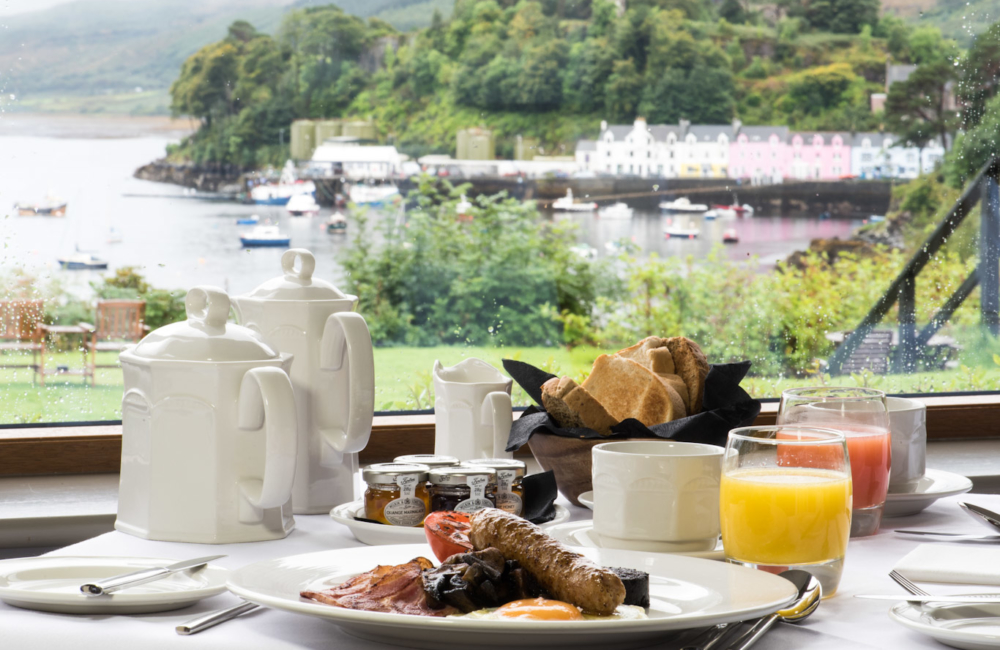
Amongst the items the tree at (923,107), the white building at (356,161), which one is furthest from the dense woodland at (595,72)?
the white building at (356,161)

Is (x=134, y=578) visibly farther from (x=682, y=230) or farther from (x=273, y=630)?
(x=682, y=230)

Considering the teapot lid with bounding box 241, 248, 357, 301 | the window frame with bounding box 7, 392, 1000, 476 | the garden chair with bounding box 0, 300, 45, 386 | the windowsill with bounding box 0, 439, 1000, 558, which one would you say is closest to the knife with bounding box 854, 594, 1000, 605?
the teapot lid with bounding box 241, 248, 357, 301

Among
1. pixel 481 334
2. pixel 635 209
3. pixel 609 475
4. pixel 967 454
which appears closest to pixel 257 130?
pixel 481 334

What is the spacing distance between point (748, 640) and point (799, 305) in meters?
3.84

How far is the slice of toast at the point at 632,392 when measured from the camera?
0.99 metres

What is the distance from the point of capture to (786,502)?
0.67 meters

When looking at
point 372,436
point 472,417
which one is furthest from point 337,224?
point 472,417

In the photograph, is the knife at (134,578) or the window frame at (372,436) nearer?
the knife at (134,578)

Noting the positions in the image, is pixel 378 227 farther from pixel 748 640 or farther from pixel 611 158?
pixel 748 640

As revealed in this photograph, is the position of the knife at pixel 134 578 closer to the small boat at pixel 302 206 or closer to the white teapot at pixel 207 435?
the white teapot at pixel 207 435

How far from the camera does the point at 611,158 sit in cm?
465

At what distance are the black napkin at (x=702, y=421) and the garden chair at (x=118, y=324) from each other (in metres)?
2.94

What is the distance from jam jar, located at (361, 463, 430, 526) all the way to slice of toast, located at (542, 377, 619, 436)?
16cm

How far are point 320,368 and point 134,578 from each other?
31 cm
